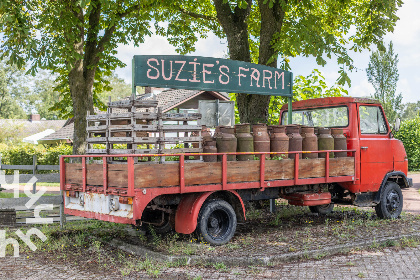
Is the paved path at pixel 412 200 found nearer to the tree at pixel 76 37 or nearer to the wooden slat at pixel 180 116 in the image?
the wooden slat at pixel 180 116

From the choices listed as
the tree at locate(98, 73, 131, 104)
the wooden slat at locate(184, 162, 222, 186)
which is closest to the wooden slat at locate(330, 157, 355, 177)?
the wooden slat at locate(184, 162, 222, 186)

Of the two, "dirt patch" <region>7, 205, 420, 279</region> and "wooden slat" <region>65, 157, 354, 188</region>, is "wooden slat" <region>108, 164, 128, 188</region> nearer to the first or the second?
"wooden slat" <region>65, 157, 354, 188</region>

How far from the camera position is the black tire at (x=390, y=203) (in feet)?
29.9

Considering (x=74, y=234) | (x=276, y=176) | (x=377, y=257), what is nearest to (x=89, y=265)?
(x=74, y=234)

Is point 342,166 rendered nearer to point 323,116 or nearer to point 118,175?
point 323,116

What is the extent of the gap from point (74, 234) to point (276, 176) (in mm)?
3726

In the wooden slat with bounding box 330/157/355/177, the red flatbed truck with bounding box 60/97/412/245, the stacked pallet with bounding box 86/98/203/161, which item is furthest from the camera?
the wooden slat with bounding box 330/157/355/177

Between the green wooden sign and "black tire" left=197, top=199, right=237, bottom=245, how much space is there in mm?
2470

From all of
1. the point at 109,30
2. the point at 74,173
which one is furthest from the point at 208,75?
the point at 109,30

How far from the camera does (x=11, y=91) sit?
63250 mm

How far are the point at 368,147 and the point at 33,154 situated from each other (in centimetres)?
2153

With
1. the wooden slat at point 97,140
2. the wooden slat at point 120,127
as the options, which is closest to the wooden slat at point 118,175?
the wooden slat at point 120,127

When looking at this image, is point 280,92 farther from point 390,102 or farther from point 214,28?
point 390,102

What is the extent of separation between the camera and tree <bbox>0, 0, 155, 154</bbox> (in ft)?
36.1
